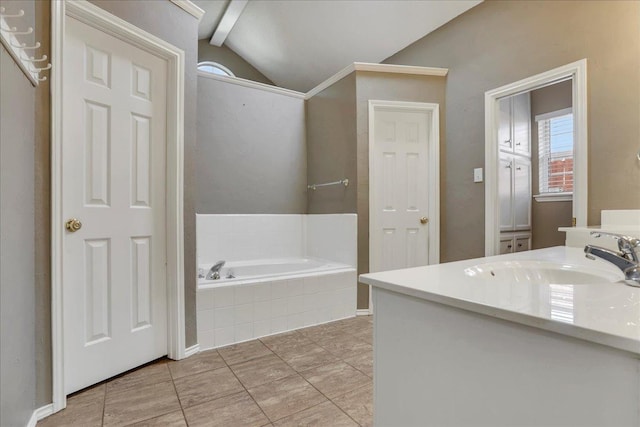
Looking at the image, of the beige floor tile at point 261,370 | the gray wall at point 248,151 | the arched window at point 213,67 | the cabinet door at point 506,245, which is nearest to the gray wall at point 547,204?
the cabinet door at point 506,245

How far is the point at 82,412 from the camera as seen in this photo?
4.74 feet

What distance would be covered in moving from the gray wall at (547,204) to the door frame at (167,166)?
3.82 metres

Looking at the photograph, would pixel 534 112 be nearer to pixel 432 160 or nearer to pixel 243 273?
pixel 432 160

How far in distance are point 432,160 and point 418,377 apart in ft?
8.34

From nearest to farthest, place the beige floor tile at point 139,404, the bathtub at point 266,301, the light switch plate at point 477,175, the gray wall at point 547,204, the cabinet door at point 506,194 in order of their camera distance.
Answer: the beige floor tile at point 139,404
the bathtub at point 266,301
the light switch plate at point 477,175
the cabinet door at point 506,194
the gray wall at point 547,204

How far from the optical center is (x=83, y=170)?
164cm

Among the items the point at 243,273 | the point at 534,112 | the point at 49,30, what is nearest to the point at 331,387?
the point at 243,273

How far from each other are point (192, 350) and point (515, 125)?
12.7ft

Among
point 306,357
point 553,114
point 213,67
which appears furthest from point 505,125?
point 213,67

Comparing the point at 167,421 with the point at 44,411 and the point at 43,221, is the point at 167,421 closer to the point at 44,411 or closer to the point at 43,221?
the point at 44,411

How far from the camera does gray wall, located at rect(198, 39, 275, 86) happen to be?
4.40 metres

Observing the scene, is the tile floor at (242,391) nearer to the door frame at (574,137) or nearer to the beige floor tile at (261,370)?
the beige floor tile at (261,370)

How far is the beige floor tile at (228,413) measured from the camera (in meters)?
1.37

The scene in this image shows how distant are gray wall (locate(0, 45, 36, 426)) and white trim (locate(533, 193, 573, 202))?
4.45 m
